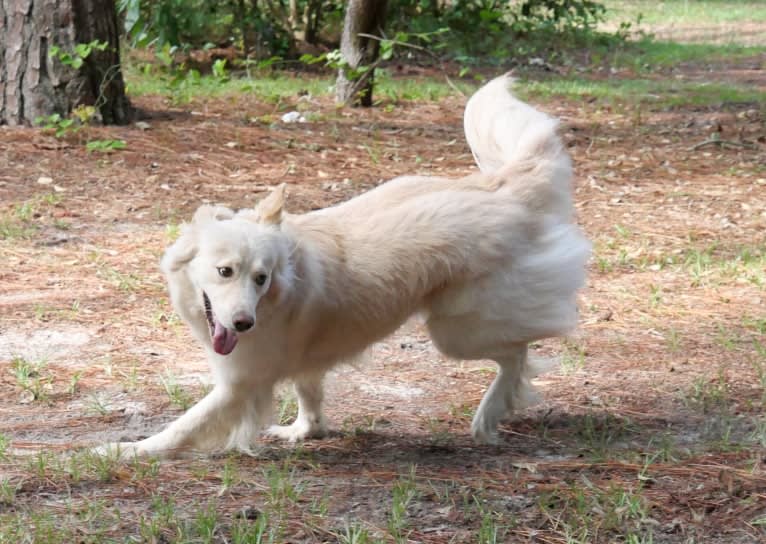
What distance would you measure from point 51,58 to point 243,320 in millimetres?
5616

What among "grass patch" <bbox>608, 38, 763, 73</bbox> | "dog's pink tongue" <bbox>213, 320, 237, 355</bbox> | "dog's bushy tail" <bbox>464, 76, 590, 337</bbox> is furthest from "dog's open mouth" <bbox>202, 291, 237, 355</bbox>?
"grass patch" <bbox>608, 38, 763, 73</bbox>

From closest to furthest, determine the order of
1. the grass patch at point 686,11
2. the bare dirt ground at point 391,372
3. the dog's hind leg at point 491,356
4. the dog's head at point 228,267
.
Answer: the bare dirt ground at point 391,372, the dog's head at point 228,267, the dog's hind leg at point 491,356, the grass patch at point 686,11

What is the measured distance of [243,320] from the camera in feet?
11.7

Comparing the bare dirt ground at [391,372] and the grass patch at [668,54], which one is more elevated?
the grass patch at [668,54]

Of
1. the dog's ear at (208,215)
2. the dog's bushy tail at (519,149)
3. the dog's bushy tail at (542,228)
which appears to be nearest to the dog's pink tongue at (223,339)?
the dog's ear at (208,215)

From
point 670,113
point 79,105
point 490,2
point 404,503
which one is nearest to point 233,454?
point 404,503

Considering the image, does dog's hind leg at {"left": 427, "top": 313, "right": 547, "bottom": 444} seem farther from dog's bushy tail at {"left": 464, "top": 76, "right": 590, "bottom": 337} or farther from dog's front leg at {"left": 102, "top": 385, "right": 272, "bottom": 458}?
dog's front leg at {"left": 102, "top": 385, "right": 272, "bottom": 458}

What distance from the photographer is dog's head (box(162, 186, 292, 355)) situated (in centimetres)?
362

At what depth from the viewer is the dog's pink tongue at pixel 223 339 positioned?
374cm

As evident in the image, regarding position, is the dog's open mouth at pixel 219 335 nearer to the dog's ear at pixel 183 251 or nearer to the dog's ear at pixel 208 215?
the dog's ear at pixel 183 251

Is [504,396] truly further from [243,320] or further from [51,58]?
[51,58]

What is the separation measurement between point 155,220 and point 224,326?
3.72m

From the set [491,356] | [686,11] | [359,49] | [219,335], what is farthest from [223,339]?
[686,11]

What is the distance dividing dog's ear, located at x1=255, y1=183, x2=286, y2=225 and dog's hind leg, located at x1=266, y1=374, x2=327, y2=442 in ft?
2.76
